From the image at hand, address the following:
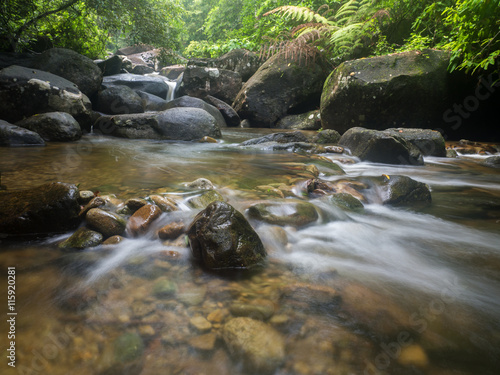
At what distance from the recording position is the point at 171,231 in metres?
2.17

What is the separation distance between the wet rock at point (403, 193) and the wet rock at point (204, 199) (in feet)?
6.23

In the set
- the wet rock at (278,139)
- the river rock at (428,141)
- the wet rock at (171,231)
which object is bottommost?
the wet rock at (171,231)

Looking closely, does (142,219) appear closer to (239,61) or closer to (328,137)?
(328,137)

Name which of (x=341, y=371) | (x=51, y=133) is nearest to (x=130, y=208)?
(x=341, y=371)

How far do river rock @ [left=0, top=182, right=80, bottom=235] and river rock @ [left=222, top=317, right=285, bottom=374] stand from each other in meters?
1.58

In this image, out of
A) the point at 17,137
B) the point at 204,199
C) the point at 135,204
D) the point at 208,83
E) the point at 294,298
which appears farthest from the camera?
the point at 208,83

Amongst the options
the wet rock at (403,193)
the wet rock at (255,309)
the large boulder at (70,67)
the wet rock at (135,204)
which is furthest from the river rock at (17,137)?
the wet rock at (403,193)

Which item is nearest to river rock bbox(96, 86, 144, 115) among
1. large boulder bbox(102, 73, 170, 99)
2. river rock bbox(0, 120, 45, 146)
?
large boulder bbox(102, 73, 170, 99)

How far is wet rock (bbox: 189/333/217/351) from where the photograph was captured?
1211 millimetres

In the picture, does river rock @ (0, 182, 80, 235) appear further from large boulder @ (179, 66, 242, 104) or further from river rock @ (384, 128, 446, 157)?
large boulder @ (179, 66, 242, 104)

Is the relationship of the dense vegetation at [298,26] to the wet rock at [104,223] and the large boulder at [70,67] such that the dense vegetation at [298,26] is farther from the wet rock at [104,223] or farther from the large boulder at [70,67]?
the wet rock at [104,223]

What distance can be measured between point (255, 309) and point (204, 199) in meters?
1.48

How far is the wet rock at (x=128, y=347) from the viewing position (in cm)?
115

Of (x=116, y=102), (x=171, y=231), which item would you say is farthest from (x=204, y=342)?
(x=116, y=102)
